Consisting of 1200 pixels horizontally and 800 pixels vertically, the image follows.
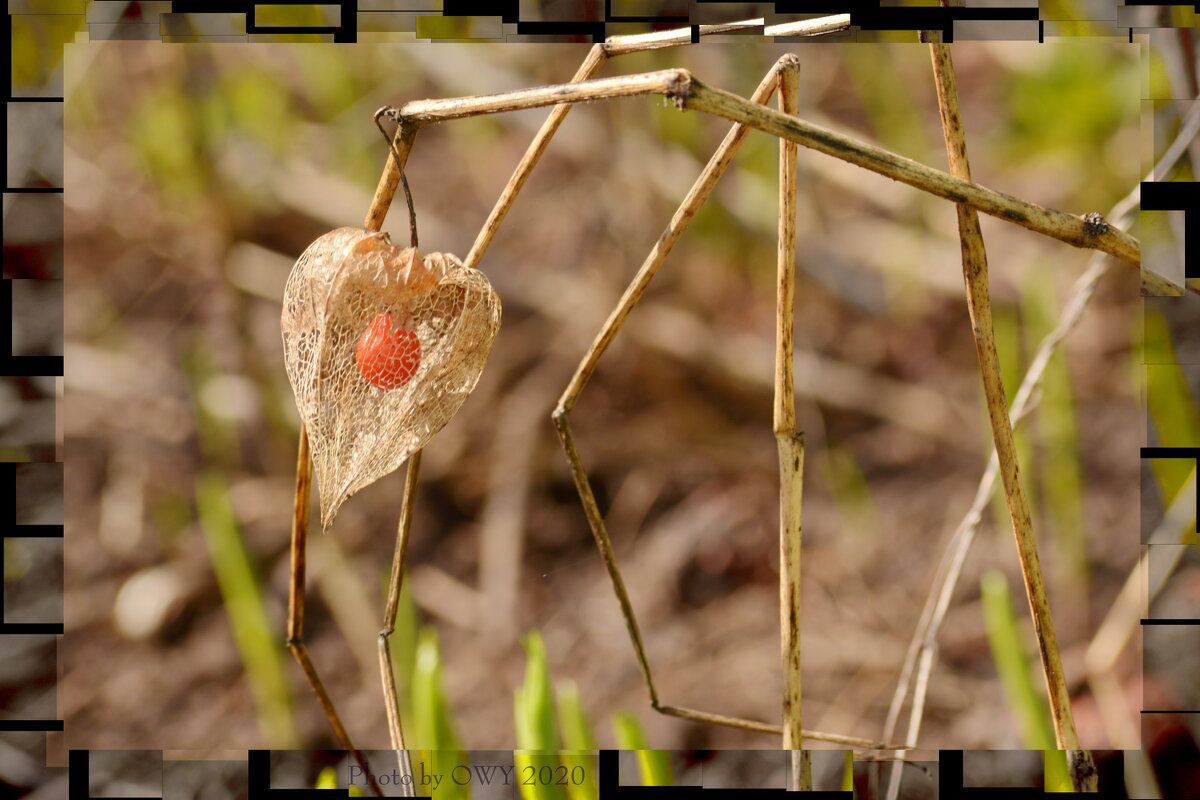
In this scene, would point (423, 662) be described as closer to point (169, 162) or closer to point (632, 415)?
point (632, 415)

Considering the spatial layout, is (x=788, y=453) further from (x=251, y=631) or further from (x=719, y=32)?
(x=251, y=631)

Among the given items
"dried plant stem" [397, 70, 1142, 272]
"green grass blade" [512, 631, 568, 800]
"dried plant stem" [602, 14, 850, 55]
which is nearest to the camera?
"dried plant stem" [397, 70, 1142, 272]

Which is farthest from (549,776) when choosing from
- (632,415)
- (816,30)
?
(632,415)

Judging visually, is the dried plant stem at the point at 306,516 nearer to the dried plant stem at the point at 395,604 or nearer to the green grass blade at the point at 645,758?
the dried plant stem at the point at 395,604

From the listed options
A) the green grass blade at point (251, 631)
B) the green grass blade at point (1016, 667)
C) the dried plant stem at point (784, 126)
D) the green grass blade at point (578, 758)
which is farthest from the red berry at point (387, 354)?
the green grass blade at point (251, 631)

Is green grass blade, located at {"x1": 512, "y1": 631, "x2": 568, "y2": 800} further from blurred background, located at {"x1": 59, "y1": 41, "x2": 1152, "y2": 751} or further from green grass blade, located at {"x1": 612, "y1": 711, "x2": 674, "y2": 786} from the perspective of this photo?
blurred background, located at {"x1": 59, "y1": 41, "x2": 1152, "y2": 751}

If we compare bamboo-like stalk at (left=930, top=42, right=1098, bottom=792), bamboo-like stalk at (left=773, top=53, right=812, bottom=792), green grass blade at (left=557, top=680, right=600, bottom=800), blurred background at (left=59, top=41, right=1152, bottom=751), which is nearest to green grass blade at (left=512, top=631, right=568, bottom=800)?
green grass blade at (left=557, top=680, right=600, bottom=800)

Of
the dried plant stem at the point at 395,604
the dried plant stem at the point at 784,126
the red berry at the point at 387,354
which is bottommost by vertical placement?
the dried plant stem at the point at 395,604
